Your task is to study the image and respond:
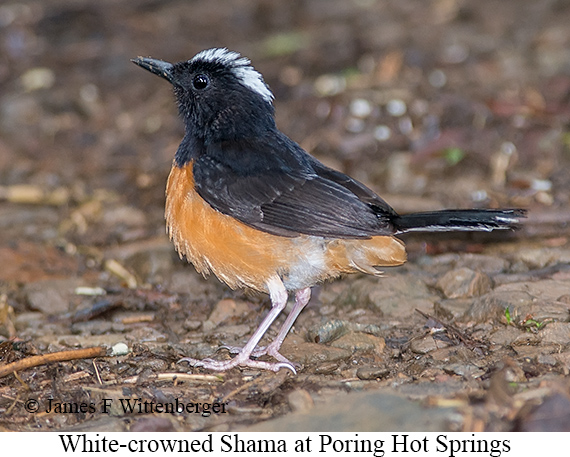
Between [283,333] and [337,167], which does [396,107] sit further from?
[283,333]

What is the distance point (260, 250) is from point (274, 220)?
0.72 feet

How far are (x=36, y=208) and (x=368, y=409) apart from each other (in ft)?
16.8

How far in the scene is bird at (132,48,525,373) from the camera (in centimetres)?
500

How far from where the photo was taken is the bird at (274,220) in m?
5.00

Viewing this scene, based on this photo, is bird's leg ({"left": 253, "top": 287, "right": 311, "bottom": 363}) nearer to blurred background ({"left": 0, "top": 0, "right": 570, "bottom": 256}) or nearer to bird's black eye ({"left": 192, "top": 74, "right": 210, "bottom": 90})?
bird's black eye ({"left": 192, "top": 74, "right": 210, "bottom": 90})

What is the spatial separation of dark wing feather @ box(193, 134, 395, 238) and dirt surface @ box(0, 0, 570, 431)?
80 centimetres

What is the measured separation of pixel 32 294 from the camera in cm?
625

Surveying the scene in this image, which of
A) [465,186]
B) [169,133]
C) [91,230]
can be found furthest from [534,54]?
[91,230]

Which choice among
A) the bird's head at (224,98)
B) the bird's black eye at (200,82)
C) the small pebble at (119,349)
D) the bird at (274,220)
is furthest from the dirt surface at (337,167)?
the bird's black eye at (200,82)

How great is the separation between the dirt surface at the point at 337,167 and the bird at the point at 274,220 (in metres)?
0.42

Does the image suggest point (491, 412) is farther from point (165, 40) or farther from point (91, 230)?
point (165, 40)

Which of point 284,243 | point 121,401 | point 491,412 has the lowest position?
point 121,401

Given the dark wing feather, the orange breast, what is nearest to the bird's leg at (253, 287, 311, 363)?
the orange breast

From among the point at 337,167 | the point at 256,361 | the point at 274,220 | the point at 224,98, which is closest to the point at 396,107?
the point at 337,167
